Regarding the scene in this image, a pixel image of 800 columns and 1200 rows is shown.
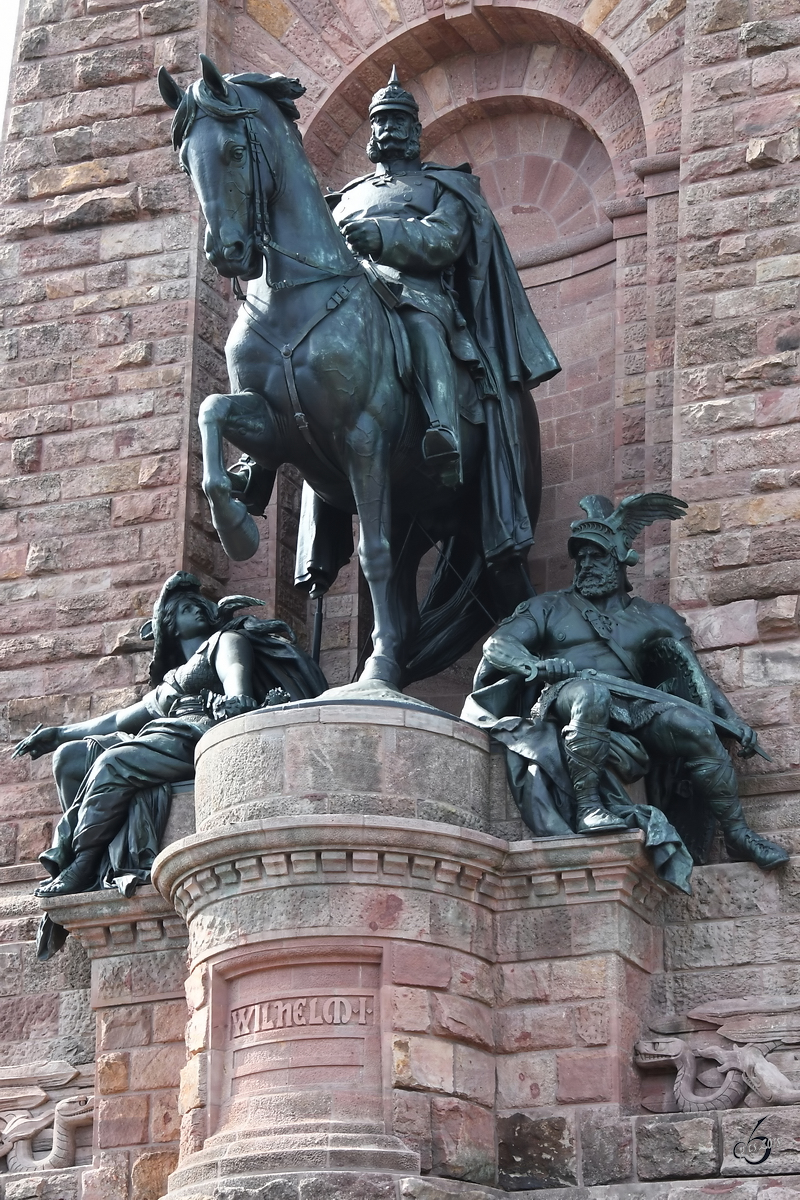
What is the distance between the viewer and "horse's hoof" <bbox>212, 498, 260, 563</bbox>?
1245cm

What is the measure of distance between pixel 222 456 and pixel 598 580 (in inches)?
86.6

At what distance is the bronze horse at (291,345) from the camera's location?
12484 mm

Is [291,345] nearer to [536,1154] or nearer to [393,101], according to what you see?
[393,101]

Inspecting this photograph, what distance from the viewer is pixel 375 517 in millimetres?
12906

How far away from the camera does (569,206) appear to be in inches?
645

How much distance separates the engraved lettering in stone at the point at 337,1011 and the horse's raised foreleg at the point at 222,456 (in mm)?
2443

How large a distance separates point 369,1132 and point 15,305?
7119mm

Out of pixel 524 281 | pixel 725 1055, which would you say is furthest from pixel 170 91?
pixel 725 1055

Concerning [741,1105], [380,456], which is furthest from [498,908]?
[380,456]

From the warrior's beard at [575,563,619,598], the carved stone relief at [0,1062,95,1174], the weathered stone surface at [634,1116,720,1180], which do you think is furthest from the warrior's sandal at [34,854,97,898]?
the weathered stone surface at [634,1116,720,1180]

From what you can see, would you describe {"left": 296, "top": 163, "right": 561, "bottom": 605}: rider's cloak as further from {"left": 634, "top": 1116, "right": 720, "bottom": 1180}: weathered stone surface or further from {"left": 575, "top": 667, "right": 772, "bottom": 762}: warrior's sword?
{"left": 634, "top": 1116, "right": 720, "bottom": 1180}: weathered stone surface

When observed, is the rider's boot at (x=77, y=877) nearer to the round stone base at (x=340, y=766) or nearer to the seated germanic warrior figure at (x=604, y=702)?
the round stone base at (x=340, y=766)

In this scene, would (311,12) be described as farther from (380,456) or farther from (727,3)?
(380,456)

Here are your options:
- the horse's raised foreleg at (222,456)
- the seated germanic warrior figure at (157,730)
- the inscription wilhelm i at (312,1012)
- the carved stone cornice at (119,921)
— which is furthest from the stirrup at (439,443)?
the inscription wilhelm i at (312,1012)
